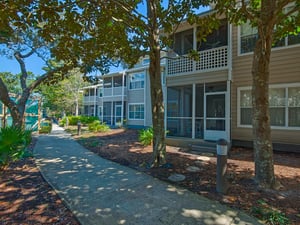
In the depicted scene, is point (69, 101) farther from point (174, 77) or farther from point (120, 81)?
point (174, 77)

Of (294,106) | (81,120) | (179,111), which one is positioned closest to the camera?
(294,106)

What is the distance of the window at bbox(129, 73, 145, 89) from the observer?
22.0 metres

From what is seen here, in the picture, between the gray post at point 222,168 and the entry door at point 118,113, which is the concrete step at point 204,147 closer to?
the gray post at point 222,168

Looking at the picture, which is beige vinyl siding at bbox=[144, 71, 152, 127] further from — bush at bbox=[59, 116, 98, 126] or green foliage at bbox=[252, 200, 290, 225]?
green foliage at bbox=[252, 200, 290, 225]

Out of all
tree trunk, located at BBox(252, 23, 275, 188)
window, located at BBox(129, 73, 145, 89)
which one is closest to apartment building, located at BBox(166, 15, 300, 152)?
tree trunk, located at BBox(252, 23, 275, 188)

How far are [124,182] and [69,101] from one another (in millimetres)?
26821

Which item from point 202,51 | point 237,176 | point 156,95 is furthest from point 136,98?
point 237,176

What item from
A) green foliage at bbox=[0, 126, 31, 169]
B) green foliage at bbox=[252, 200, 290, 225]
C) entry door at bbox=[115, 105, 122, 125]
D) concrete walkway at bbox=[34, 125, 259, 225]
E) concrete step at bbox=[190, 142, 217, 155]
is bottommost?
concrete walkway at bbox=[34, 125, 259, 225]

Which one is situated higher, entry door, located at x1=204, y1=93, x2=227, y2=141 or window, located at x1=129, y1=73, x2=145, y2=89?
window, located at x1=129, y1=73, x2=145, y2=89

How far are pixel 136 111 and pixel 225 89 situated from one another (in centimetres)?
1339

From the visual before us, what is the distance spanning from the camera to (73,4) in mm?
5785

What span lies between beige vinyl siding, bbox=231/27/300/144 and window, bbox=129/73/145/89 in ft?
42.0

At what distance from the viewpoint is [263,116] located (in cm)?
488

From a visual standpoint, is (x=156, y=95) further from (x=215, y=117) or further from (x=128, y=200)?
(x=215, y=117)
